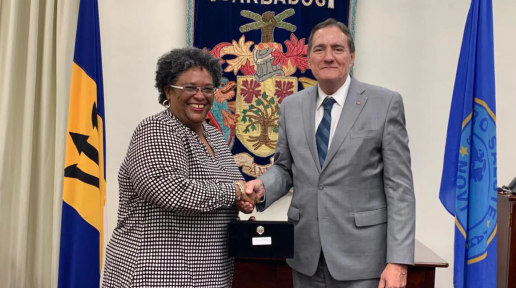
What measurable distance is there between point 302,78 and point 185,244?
6.46ft

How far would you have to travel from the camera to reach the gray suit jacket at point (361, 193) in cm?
186

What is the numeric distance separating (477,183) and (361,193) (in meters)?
0.86

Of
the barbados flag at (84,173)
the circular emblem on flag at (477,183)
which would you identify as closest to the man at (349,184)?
the circular emblem on flag at (477,183)

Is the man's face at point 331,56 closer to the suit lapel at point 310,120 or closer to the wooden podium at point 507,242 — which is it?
the suit lapel at point 310,120

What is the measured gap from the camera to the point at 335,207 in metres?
1.90

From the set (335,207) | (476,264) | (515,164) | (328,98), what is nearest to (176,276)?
(335,207)

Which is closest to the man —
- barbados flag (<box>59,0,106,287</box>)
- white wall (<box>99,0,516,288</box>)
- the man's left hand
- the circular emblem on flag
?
the man's left hand

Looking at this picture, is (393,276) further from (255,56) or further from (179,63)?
(255,56)

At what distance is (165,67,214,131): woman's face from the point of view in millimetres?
1888

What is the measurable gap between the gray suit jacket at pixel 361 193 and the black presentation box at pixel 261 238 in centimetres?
10

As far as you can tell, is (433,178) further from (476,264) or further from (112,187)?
(112,187)

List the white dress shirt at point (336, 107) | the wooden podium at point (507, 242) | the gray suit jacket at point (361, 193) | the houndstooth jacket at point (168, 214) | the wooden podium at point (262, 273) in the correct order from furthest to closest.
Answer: the wooden podium at point (507, 242), the wooden podium at point (262, 273), the white dress shirt at point (336, 107), the gray suit jacket at point (361, 193), the houndstooth jacket at point (168, 214)

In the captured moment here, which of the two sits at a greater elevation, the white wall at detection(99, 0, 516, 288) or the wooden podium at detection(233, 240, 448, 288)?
the white wall at detection(99, 0, 516, 288)

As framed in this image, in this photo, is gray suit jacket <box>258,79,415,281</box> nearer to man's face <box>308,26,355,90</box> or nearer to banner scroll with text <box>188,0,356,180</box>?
man's face <box>308,26,355,90</box>
